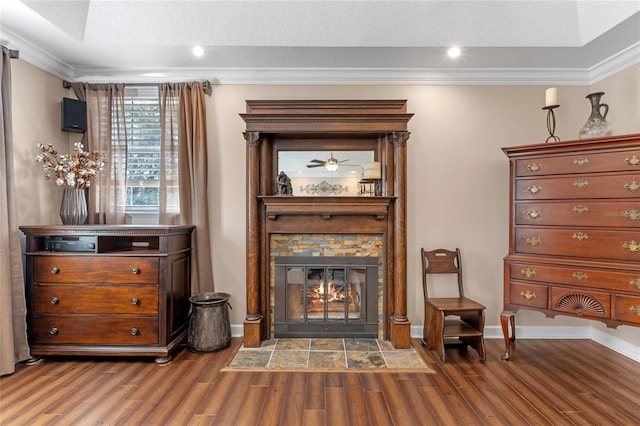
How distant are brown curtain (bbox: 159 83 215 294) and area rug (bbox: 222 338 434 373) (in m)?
0.84

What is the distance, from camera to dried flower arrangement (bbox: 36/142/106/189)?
281 centimetres

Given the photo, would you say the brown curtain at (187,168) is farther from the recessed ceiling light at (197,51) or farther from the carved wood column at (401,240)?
the carved wood column at (401,240)

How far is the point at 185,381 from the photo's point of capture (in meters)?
2.37

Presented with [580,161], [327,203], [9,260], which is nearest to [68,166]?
[9,260]

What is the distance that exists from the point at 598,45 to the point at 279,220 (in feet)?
10.2

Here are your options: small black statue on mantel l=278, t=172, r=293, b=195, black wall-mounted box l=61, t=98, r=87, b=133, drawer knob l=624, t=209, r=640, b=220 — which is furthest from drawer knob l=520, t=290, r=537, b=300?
black wall-mounted box l=61, t=98, r=87, b=133

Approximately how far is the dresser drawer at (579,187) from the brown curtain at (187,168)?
2.81 meters

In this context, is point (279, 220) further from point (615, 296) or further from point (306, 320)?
point (615, 296)

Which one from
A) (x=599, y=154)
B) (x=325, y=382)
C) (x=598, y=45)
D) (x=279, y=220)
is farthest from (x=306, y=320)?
(x=598, y=45)

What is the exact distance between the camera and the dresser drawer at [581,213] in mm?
2227

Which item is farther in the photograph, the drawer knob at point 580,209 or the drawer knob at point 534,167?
the drawer knob at point 534,167

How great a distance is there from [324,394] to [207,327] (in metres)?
1.23

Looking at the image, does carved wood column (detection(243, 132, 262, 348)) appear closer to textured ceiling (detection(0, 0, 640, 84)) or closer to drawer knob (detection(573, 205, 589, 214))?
textured ceiling (detection(0, 0, 640, 84))

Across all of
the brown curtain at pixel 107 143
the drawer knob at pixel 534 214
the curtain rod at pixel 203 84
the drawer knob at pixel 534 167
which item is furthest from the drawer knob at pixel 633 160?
the brown curtain at pixel 107 143
